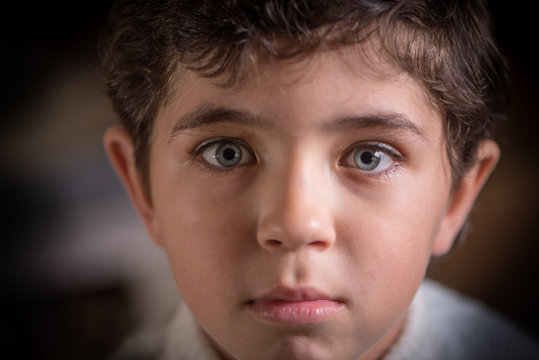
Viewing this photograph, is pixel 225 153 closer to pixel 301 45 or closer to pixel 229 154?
pixel 229 154

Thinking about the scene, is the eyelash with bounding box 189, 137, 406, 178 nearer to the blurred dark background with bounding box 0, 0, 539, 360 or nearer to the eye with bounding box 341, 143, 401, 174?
the eye with bounding box 341, 143, 401, 174

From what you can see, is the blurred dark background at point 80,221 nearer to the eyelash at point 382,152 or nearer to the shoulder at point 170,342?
the shoulder at point 170,342

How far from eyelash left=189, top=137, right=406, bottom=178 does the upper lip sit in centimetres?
14

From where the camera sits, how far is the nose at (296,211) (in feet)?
1.84

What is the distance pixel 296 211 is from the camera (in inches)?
22.1

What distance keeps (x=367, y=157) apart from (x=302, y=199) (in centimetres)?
11

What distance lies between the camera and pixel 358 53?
58cm

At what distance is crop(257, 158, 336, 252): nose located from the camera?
560mm

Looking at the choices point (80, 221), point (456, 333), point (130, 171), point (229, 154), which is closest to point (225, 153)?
point (229, 154)

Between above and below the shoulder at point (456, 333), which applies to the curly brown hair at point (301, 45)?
above

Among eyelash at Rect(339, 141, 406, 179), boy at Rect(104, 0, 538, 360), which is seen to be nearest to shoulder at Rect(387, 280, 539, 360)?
boy at Rect(104, 0, 538, 360)

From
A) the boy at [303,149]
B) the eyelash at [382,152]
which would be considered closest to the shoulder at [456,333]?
the boy at [303,149]

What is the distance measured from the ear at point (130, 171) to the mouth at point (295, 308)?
0.23 meters

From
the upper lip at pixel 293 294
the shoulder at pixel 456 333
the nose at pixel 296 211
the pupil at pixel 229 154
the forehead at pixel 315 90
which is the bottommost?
the shoulder at pixel 456 333
